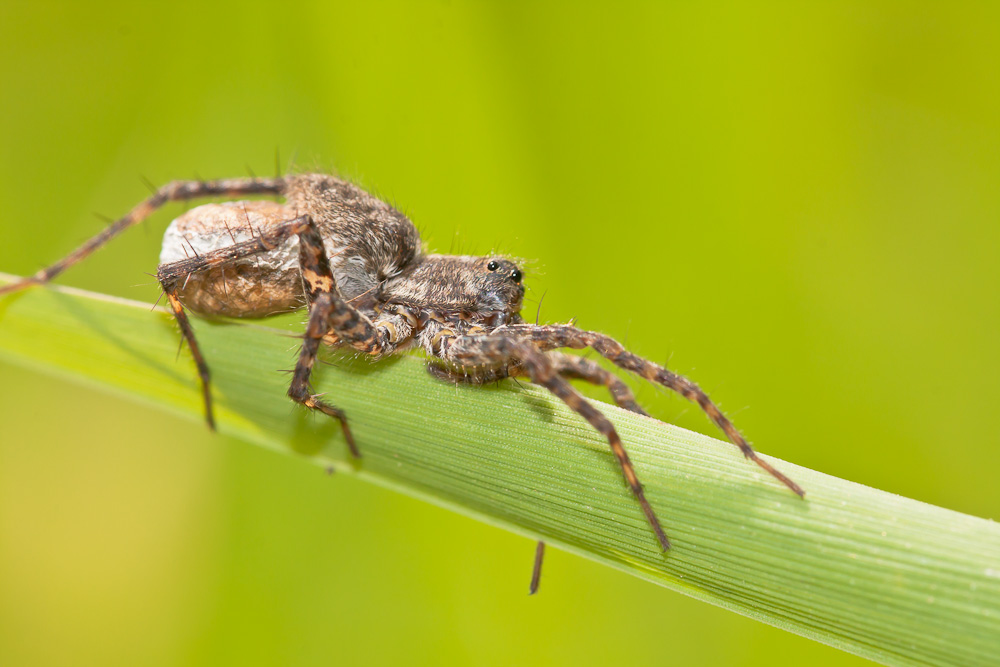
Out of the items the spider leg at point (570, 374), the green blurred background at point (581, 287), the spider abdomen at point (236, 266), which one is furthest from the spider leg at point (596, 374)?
the spider abdomen at point (236, 266)

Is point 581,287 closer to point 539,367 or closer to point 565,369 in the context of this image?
point 565,369

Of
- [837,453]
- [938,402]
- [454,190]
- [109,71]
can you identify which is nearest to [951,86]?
[938,402]

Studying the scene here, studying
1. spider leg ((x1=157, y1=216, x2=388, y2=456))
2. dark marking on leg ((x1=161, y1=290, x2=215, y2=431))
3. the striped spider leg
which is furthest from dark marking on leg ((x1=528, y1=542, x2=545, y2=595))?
dark marking on leg ((x1=161, y1=290, x2=215, y2=431))

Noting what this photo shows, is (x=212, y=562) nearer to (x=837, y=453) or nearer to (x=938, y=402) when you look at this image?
(x=837, y=453)

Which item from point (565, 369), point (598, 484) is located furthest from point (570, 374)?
point (598, 484)

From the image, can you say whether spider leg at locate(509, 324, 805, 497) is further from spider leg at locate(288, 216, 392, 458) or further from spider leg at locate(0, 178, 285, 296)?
spider leg at locate(0, 178, 285, 296)

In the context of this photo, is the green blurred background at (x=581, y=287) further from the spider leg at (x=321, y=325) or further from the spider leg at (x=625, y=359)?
the spider leg at (x=321, y=325)
